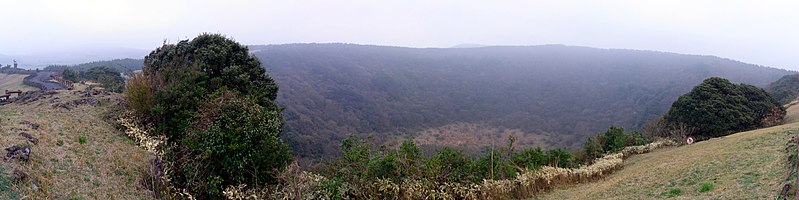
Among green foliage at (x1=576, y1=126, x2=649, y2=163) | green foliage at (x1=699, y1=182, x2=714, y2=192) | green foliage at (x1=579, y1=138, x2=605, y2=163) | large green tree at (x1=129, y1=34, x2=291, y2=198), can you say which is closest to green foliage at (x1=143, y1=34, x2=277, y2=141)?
large green tree at (x1=129, y1=34, x2=291, y2=198)

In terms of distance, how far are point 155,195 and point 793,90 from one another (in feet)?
167

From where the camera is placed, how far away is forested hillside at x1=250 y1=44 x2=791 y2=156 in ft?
233

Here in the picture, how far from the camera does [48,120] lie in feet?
34.1

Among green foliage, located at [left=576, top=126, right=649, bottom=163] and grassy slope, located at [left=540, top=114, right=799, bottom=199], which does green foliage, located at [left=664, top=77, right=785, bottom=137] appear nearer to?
green foliage, located at [left=576, top=126, right=649, bottom=163]

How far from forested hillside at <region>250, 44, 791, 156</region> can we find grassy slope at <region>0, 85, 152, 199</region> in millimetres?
30556

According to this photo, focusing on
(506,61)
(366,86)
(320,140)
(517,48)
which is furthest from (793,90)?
(517,48)

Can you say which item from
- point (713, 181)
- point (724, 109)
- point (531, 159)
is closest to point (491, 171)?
point (713, 181)

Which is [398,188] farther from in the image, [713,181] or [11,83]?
[11,83]

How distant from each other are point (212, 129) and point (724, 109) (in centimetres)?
2399

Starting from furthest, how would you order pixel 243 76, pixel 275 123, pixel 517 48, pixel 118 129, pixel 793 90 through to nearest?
pixel 517 48 < pixel 793 90 < pixel 243 76 < pixel 118 129 < pixel 275 123

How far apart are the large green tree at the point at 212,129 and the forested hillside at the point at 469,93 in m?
29.0

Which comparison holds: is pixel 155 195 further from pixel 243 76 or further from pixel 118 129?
pixel 243 76

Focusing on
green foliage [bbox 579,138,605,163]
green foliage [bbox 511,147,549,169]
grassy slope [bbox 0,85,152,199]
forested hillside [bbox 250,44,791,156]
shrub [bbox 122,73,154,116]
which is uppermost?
shrub [bbox 122,73,154,116]

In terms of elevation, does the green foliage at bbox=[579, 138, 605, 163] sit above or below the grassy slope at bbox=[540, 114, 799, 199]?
below
